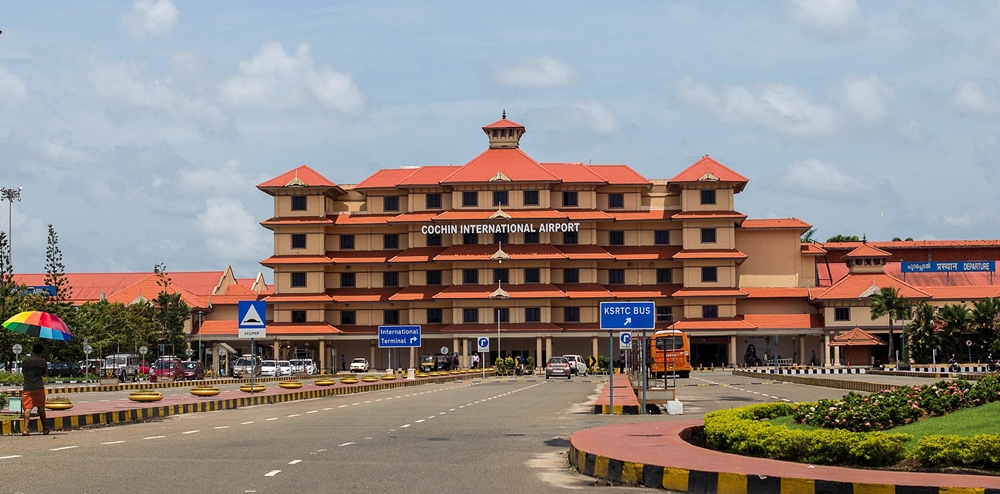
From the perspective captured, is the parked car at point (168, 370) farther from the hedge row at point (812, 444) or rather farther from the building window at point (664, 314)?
the hedge row at point (812, 444)

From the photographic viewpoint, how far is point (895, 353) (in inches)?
3312

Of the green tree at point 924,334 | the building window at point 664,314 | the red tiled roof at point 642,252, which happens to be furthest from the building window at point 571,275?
the green tree at point 924,334

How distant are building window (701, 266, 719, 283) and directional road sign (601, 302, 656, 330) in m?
66.5

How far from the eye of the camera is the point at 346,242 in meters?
95.2

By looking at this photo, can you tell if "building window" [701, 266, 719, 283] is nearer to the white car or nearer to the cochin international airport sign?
the cochin international airport sign

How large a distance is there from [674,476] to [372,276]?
272 feet

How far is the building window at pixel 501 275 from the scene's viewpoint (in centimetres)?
8919

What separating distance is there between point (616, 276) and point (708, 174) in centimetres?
1051

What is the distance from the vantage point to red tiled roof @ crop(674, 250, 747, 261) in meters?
88.4

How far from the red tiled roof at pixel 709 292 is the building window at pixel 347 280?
2542 cm

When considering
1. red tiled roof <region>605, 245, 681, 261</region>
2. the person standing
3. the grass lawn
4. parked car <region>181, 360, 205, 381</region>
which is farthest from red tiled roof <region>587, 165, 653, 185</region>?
A: the grass lawn

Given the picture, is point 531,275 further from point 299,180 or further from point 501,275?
point 299,180

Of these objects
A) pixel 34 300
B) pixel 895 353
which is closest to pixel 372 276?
pixel 34 300

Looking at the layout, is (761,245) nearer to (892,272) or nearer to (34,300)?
(892,272)
